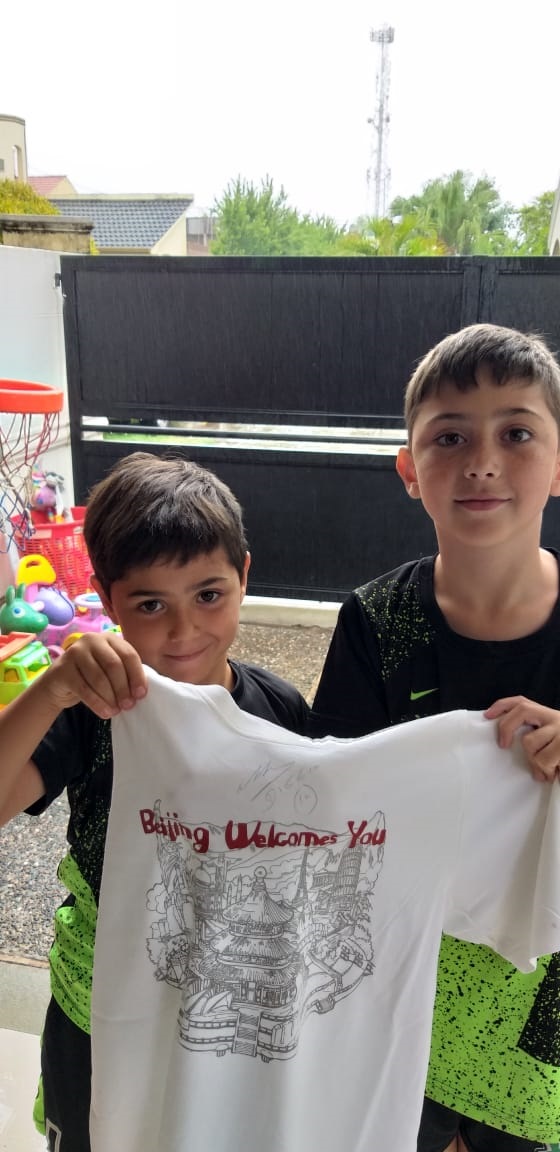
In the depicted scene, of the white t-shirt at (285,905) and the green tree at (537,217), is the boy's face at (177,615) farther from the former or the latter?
the green tree at (537,217)

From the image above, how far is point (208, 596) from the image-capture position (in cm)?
89

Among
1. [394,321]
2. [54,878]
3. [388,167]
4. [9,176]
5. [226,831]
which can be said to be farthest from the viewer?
[388,167]

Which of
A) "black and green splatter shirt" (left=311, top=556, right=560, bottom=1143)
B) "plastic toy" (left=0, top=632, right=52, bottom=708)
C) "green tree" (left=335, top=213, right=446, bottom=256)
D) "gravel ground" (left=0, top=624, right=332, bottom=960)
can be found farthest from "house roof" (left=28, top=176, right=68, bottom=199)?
"black and green splatter shirt" (left=311, top=556, right=560, bottom=1143)

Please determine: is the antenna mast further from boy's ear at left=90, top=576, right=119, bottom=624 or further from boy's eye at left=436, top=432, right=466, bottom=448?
boy's ear at left=90, top=576, right=119, bottom=624

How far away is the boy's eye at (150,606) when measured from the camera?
86 centimetres

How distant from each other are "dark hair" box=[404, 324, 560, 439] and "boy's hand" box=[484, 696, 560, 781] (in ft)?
1.25

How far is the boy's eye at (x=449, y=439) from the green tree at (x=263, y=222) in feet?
15.6

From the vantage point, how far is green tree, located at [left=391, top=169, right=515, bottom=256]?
6566mm

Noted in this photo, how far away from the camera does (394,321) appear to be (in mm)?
3650

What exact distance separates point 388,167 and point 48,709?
6.48 meters

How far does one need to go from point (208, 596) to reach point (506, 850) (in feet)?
1.39

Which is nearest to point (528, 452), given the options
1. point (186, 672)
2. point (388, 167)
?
point (186, 672)

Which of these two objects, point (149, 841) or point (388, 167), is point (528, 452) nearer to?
point (149, 841)
